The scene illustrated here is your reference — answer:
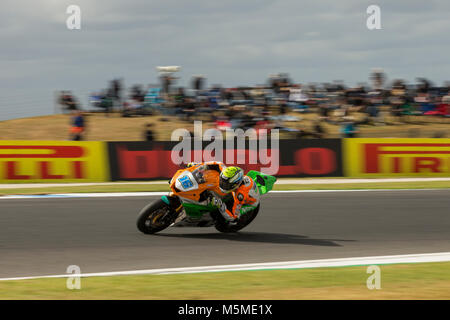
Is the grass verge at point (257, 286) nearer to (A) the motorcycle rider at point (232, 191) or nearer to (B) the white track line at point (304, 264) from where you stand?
(B) the white track line at point (304, 264)

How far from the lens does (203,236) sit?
973 centimetres

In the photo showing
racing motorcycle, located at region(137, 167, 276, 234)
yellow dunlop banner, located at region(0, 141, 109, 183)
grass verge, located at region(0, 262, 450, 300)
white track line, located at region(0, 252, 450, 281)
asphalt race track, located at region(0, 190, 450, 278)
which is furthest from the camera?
yellow dunlop banner, located at region(0, 141, 109, 183)

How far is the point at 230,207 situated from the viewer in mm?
9367

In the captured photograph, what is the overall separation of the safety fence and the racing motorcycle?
8541 mm

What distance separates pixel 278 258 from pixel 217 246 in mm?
996

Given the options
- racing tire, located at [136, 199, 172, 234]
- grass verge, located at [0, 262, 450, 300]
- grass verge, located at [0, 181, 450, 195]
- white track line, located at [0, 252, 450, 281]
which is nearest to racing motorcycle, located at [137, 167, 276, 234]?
racing tire, located at [136, 199, 172, 234]

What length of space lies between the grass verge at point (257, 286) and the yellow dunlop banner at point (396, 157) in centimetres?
1251

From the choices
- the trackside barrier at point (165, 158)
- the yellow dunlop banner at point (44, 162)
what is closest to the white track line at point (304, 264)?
the trackside barrier at point (165, 158)

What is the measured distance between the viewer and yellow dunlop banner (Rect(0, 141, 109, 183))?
18.0 m

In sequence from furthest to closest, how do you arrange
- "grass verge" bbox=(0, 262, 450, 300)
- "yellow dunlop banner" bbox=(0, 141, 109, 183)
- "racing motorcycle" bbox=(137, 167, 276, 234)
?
"yellow dunlop banner" bbox=(0, 141, 109, 183) → "racing motorcycle" bbox=(137, 167, 276, 234) → "grass verge" bbox=(0, 262, 450, 300)

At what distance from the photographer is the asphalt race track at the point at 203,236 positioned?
823 cm

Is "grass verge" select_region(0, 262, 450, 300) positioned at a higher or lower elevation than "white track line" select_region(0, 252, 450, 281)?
higher

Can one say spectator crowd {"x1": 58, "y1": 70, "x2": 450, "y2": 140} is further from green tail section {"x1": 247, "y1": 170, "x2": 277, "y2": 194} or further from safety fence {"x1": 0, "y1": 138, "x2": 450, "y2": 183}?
green tail section {"x1": 247, "y1": 170, "x2": 277, "y2": 194}
